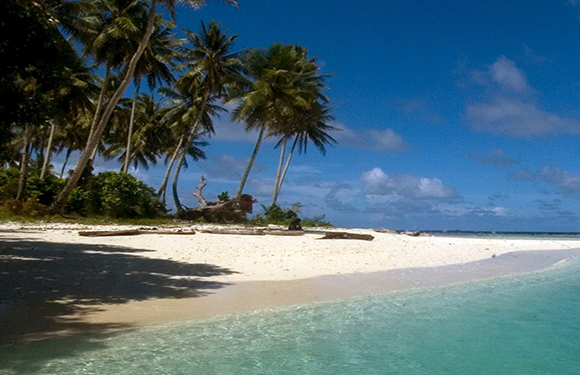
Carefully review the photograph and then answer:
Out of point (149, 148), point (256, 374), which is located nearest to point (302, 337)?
point (256, 374)

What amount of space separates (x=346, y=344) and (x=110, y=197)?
64.0ft

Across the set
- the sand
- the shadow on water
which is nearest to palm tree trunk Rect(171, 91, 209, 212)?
the sand

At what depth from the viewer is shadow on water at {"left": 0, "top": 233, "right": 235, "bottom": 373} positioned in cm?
484

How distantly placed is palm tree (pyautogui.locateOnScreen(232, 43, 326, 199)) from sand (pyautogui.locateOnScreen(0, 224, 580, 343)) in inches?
570

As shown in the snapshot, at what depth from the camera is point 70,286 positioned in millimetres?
7133

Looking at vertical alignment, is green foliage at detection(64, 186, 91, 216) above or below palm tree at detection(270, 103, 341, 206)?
below

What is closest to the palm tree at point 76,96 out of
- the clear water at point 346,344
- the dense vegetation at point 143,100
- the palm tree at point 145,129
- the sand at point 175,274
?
the dense vegetation at point 143,100

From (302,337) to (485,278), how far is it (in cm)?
710

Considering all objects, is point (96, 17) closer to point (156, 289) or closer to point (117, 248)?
point (117, 248)

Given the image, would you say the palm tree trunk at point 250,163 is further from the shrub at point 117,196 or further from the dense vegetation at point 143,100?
the shrub at point 117,196

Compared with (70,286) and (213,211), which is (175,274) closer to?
(70,286)

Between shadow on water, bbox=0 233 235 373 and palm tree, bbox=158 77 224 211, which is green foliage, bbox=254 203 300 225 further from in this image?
shadow on water, bbox=0 233 235 373

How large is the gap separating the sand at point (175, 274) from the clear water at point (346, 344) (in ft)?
1.83

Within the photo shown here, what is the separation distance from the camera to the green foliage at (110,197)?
22.3 metres
